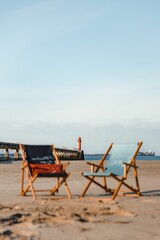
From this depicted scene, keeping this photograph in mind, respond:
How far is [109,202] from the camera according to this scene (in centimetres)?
575

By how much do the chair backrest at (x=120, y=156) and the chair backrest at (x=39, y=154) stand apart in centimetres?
114

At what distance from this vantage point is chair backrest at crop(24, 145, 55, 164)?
24.3ft

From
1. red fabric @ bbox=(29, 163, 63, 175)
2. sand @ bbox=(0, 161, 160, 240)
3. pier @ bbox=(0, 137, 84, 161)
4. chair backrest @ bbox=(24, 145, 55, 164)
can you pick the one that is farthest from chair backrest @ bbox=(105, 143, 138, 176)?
pier @ bbox=(0, 137, 84, 161)

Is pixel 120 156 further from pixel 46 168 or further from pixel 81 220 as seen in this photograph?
pixel 81 220

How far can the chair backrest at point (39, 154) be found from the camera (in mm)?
7421

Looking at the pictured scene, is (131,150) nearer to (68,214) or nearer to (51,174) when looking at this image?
(51,174)

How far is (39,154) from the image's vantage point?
7.57 metres

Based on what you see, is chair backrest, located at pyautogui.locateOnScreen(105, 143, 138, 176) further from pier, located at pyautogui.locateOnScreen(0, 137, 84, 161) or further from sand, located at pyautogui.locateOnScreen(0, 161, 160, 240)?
pier, located at pyautogui.locateOnScreen(0, 137, 84, 161)

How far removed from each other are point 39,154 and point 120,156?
1.54 m

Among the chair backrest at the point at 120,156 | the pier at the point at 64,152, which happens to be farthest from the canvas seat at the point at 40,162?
the pier at the point at 64,152

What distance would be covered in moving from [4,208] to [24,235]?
164 cm

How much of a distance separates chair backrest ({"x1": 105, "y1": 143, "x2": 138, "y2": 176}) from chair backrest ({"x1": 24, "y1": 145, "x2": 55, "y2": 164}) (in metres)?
1.14

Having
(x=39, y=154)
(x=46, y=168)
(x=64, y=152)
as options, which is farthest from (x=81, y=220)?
(x=64, y=152)

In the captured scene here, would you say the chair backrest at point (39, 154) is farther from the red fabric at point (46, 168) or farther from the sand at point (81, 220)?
the sand at point (81, 220)
